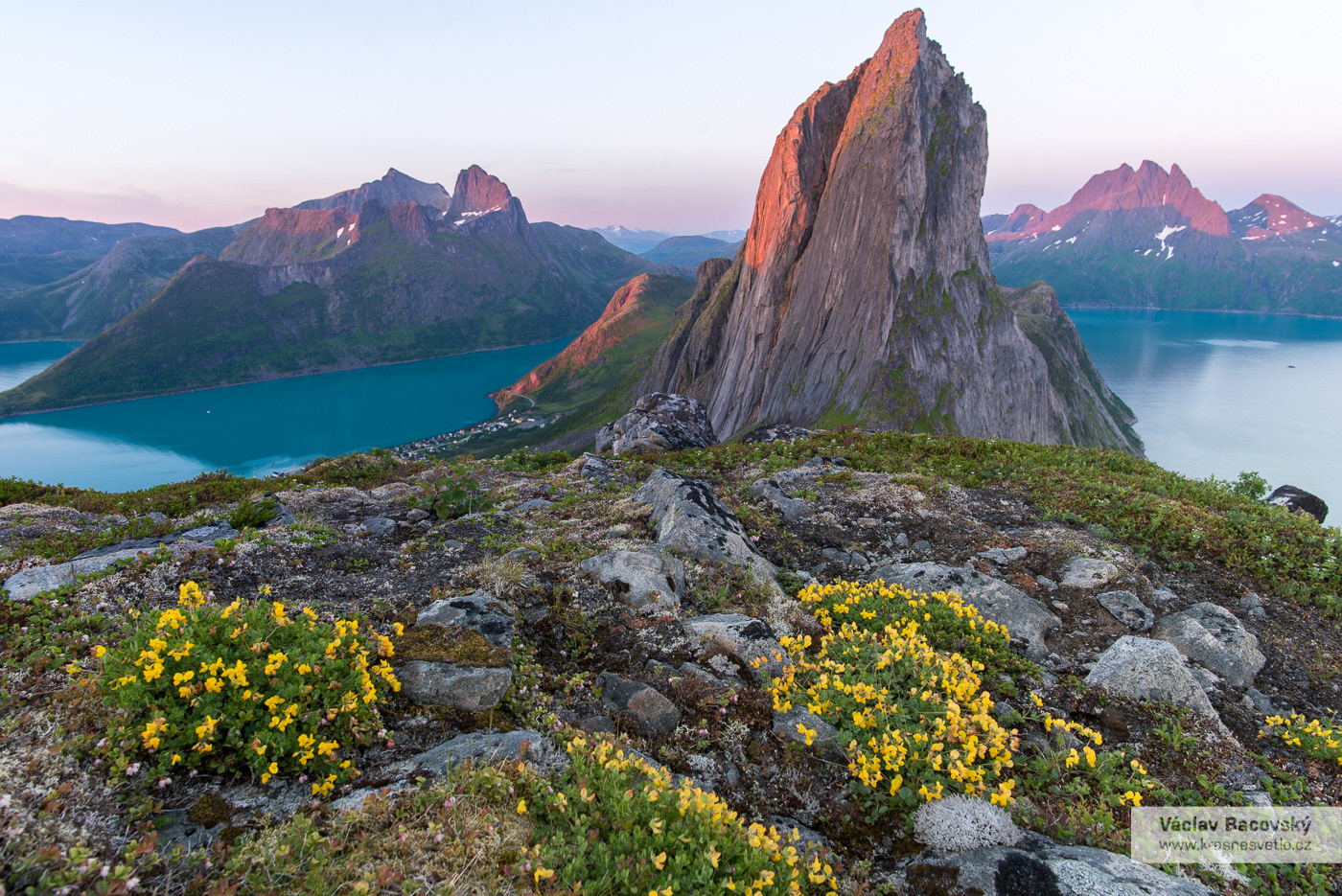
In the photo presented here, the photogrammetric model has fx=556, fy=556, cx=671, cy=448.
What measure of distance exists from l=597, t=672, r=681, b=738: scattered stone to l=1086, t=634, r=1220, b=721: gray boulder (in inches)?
252

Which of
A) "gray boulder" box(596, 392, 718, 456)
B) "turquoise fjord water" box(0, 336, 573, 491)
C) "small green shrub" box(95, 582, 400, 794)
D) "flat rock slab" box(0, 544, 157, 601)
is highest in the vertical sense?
"small green shrub" box(95, 582, 400, 794)

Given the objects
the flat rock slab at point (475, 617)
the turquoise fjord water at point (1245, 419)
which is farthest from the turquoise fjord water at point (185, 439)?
the turquoise fjord water at point (1245, 419)

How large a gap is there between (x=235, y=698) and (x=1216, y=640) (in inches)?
533

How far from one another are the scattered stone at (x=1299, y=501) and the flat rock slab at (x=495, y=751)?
21.1 metres

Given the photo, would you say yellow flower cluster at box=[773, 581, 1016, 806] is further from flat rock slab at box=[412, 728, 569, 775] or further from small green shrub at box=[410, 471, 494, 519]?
small green shrub at box=[410, 471, 494, 519]

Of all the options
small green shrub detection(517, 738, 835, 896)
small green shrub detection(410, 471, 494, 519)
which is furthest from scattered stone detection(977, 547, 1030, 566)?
small green shrub detection(410, 471, 494, 519)

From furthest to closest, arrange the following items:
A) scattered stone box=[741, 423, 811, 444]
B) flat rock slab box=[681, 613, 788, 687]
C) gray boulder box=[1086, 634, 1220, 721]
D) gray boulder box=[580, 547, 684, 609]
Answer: scattered stone box=[741, 423, 811, 444] → gray boulder box=[580, 547, 684, 609] → flat rock slab box=[681, 613, 788, 687] → gray boulder box=[1086, 634, 1220, 721]

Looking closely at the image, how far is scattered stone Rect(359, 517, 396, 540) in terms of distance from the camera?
13008 millimetres

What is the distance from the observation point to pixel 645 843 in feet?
14.6

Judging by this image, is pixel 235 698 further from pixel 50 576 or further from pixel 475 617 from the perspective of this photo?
pixel 50 576

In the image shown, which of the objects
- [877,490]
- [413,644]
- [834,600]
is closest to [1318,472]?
[877,490]

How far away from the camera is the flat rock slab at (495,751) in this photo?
5324mm

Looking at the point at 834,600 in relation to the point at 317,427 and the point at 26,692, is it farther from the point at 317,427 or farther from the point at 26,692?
the point at 317,427

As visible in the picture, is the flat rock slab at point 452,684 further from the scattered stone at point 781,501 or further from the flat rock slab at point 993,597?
the scattered stone at point 781,501
